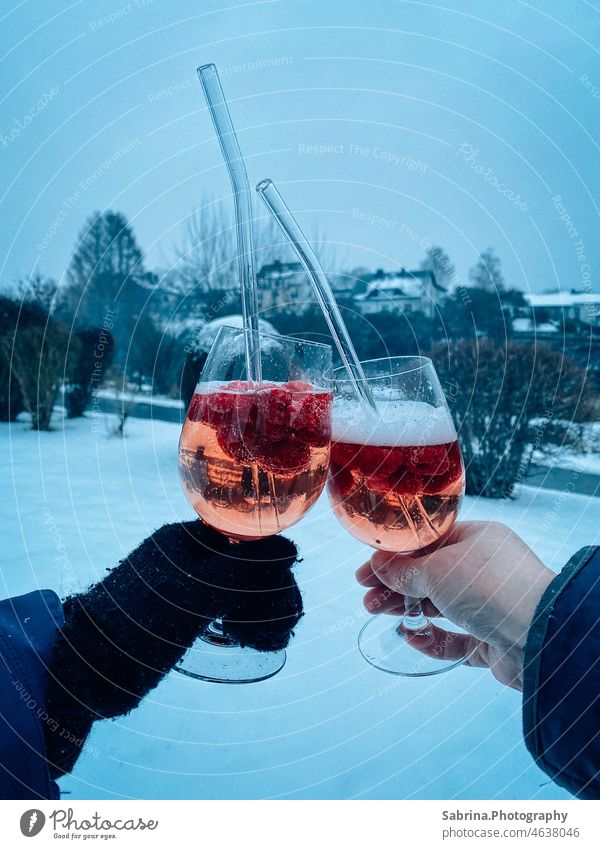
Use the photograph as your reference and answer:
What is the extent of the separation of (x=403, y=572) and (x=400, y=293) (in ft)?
3.61

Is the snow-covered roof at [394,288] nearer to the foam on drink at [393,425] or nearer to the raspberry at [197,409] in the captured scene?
the foam on drink at [393,425]

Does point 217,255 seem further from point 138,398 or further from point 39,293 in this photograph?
point 138,398

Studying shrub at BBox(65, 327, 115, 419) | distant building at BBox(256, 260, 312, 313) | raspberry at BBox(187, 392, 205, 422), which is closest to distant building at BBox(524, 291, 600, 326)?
distant building at BBox(256, 260, 312, 313)

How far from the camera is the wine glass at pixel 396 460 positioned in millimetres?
697

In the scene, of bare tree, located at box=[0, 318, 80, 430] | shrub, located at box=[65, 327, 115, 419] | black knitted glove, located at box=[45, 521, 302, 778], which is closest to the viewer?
black knitted glove, located at box=[45, 521, 302, 778]

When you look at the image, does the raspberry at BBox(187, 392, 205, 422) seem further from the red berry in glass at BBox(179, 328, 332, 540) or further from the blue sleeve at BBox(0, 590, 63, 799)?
the blue sleeve at BBox(0, 590, 63, 799)

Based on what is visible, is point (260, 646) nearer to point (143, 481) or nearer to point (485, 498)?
point (143, 481)

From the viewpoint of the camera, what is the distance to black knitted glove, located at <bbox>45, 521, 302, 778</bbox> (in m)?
0.68

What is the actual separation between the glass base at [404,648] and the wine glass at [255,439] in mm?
248

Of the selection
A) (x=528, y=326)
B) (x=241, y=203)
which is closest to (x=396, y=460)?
(x=241, y=203)

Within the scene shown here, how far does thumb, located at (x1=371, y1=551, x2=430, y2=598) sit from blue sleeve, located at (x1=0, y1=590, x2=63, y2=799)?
48 centimetres

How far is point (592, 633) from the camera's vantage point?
65 cm
